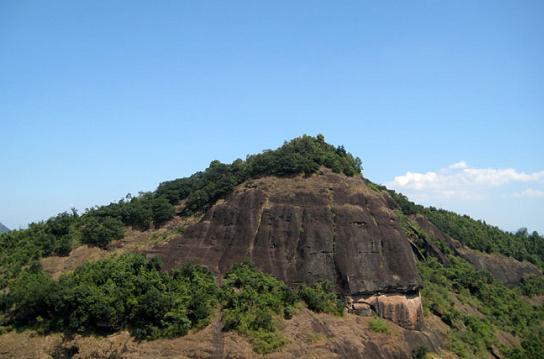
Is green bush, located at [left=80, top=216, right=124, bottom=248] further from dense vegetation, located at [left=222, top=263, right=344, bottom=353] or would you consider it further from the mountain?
dense vegetation, located at [left=222, top=263, right=344, bottom=353]

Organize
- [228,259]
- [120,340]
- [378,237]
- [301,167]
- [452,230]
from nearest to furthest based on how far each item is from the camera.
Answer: [120,340] → [228,259] → [378,237] → [301,167] → [452,230]

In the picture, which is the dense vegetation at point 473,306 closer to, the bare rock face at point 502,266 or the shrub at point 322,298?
the bare rock face at point 502,266

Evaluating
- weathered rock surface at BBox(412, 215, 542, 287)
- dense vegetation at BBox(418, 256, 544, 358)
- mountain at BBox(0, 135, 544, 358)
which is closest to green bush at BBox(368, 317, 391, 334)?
mountain at BBox(0, 135, 544, 358)

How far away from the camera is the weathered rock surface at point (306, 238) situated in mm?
40469

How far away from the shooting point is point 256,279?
126 feet

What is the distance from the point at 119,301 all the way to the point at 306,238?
608 inches

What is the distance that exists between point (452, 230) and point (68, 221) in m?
48.1

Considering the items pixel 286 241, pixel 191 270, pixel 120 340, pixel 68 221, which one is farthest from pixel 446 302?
pixel 68 221

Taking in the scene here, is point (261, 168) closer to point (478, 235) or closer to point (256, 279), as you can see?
point (256, 279)

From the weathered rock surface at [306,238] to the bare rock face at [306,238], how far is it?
76 mm

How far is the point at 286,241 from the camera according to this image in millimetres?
42469

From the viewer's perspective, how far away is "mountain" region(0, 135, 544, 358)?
1329 inches

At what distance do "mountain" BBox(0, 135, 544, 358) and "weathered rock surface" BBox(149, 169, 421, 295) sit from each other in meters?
0.11

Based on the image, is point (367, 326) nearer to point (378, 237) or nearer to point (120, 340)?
point (378, 237)
